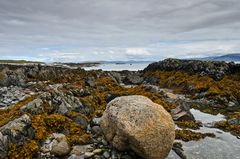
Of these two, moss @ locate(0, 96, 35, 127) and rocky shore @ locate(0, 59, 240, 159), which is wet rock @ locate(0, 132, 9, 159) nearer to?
rocky shore @ locate(0, 59, 240, 159)

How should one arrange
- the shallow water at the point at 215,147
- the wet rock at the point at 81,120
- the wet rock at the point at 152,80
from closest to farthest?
the shallow water at the point at 215,147 → the wet rock at the point at 81,120 → the wet rock at the point at 152,80

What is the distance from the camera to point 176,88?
3906 cm

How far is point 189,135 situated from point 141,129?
18.2 feet

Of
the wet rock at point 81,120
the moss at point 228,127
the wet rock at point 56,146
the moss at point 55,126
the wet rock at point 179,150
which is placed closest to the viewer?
the wet rock at point 56,146

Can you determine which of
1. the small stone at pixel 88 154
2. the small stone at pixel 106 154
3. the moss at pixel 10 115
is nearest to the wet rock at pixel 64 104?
the moss at pixel 10 115

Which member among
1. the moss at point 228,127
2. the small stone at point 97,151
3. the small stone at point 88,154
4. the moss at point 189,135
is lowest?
the moss at point 228,127

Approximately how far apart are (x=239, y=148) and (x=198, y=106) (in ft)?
40.7

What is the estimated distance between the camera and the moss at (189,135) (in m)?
16.6

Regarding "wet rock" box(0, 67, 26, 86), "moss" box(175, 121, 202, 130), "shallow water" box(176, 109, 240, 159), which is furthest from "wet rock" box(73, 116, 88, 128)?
"wet rock" box(0, 67, 26, 86)

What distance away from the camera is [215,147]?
1524cm

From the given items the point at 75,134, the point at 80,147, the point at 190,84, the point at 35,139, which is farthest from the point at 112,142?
the point at 190,84

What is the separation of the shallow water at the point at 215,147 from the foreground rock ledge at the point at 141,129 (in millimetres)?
2094

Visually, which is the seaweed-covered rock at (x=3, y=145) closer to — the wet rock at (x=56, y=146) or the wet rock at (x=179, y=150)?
the wet rock at (x=56, y=146)

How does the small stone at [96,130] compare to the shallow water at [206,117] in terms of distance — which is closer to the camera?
the small stone at [96,130]
